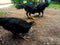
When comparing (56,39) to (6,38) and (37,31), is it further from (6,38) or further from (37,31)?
(6,38)

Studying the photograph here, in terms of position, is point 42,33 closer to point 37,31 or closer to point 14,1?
point 37,31

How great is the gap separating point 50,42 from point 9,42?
49.0 inches

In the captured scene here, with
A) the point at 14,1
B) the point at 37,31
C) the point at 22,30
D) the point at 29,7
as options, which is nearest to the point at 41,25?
the point at 37,31

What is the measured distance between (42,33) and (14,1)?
1192 cm

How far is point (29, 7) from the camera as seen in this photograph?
8234mm

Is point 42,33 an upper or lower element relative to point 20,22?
lower

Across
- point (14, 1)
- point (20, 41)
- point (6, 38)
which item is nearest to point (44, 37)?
point (20, 41)

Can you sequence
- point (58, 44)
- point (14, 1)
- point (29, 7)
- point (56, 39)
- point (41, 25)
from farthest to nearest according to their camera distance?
point (14, 1) < point (29, 7) < point (41, 25) < point (56, 39) < point (58, 44)

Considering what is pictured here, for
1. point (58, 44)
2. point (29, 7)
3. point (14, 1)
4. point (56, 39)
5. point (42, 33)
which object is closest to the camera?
point (58, 44)

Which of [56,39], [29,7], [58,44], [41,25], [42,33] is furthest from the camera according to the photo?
[29,7]

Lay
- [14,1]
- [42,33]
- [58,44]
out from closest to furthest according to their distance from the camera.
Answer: [58,44]
[42,33]
[14,1]

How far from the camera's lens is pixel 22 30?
529cm

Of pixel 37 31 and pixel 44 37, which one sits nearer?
pixel 44 37

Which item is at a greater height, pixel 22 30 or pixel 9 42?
pixel 22 30
